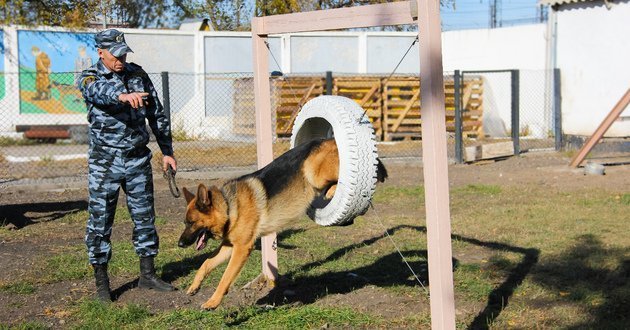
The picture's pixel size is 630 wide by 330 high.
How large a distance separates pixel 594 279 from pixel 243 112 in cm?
1423

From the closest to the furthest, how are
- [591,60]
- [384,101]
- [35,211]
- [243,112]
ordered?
[35,211]
[591,60]
[384,101]
[243,112]

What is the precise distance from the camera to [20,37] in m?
20.0

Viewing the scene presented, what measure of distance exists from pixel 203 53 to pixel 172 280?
15.4 m

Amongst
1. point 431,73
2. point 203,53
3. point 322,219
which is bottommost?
point 322,219

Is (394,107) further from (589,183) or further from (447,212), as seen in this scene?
(447,212)

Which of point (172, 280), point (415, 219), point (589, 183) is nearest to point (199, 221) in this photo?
point (172, 280)

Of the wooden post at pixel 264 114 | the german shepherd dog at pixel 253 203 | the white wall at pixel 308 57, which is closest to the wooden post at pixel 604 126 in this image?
the white wall at pixel 308 57

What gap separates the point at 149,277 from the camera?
6.59m

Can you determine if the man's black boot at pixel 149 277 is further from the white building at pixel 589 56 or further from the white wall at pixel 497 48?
the white wall at pixel 497 48

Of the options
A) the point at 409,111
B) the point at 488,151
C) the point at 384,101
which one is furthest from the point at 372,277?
the point at 409,111

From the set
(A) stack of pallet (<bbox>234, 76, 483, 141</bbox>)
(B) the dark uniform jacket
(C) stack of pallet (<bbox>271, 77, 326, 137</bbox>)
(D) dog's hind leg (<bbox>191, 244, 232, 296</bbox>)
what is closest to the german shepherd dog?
(D) dog's hind leg (<bbox>191, 244, 232, 296</bbox>)

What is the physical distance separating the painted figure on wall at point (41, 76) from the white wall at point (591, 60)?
43.6 feet

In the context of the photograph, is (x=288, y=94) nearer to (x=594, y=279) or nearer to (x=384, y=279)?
(x=384, y=279)

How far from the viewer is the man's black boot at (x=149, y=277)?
6.55 metres
